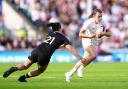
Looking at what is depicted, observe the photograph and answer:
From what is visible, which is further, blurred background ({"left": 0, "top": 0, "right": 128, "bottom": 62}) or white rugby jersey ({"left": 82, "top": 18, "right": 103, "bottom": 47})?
blurred background ({"left": 0, "top": 0, "right": 128, "bottom": 62})

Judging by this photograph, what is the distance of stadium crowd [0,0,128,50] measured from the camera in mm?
35531

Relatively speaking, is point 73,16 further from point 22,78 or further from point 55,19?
point 22,78

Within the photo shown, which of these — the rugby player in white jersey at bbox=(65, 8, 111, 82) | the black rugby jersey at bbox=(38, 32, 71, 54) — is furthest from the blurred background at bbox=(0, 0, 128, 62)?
the black rugby jersey at bbox=(38, 32, 71, 54)

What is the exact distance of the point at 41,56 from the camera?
17.6 m

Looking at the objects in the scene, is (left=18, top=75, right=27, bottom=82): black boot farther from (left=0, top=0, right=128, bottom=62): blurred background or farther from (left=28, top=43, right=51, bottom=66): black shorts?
(left=0, top=0, right=128, bottom=62): blurred background

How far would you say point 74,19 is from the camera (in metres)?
36.5

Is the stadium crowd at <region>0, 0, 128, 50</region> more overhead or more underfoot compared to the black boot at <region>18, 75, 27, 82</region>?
more underfoot

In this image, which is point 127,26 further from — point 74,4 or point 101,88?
point 101,88

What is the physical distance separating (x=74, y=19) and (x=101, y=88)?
2119 centimetres

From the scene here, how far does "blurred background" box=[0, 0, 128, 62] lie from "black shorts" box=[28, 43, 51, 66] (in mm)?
16342

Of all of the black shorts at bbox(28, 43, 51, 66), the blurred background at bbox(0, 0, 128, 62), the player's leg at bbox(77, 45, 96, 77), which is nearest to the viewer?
the black shorts at bbox(28, 43, 51, 66)

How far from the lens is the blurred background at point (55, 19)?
34.7 meters

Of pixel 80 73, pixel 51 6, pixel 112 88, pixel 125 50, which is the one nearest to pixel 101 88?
pixel 112 88

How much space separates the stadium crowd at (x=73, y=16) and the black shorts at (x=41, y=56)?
16958 mm
